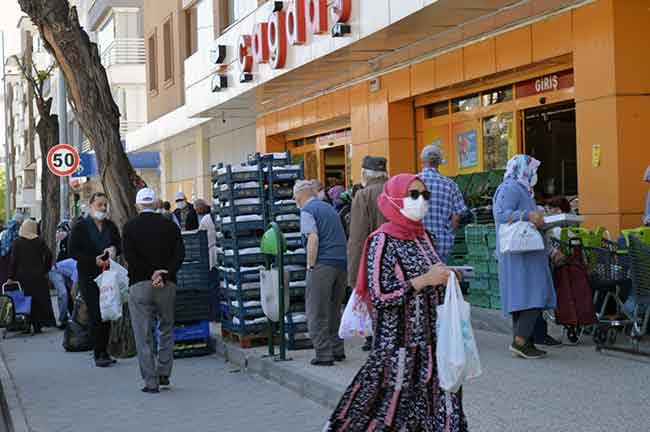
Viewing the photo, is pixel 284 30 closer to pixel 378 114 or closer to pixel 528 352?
pixel 378 114

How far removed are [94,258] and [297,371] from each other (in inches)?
139

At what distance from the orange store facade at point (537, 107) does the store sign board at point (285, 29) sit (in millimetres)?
1721

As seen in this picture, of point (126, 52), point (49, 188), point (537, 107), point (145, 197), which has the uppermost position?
point (126, 52)

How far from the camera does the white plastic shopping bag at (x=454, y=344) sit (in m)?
5.67

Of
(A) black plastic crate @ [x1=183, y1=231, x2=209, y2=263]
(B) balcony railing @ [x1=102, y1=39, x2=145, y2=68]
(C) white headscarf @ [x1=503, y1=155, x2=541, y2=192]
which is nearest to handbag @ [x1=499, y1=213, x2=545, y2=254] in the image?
(C) white headscarf @ [x1=503, y1=155, x2=541, y2=192]

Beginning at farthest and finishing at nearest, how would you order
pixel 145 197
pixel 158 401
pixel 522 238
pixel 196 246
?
pixel 196 246 < pixel 145 197 < pixel 158 401 < pixel 522 238

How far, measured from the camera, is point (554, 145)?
49.0 feet

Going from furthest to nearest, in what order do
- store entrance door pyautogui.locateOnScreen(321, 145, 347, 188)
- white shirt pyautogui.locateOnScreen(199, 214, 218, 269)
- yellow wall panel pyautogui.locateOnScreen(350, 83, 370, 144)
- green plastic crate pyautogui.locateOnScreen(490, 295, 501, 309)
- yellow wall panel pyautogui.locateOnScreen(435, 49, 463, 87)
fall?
store entrance door pyautogui.locateOnScreen(321, 145, 347, 188), yellow wall panel pyautogui.locateOnScreen(350, 83, 370, 144), yellow wall panel pyautogui.locateOnScreen(435, 49, 463, 87), white shirt pyautogui.locateOnScreen(199, 214, 218, 269), green plastic crate pyautogui.locateOnScreen(490, 295, 501, 309)

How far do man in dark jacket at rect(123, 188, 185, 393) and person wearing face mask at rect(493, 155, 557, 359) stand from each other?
325 cm

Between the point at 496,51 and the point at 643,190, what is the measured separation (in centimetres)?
374

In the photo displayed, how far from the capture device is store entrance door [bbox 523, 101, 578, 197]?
14367mm

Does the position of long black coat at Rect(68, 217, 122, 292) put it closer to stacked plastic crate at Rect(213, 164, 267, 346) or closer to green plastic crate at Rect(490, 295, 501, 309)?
stacked plastic crate at Rect(213, 164, 267, 346)

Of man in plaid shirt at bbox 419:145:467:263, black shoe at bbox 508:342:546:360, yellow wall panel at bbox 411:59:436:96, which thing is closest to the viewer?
black shoe at bbox 508:342:546:360

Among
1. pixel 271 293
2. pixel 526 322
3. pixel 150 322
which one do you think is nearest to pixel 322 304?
pixel 271 293
